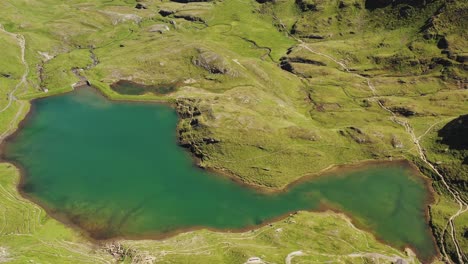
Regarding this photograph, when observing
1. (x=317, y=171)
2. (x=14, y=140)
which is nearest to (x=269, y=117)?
(x=317, y=171)

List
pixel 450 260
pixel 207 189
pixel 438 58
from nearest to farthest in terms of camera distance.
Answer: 1. pixel 450 260
2. pixel 207 189
3. pixel 438 58

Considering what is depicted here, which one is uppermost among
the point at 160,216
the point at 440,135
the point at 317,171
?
the point at 440,135

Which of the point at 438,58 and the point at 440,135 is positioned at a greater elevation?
the point at 438,58

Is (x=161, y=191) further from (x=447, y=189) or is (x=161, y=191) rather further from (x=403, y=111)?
(x=403, y=111)

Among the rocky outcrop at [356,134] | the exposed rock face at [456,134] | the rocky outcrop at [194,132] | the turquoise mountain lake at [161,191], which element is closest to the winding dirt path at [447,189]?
the turquoise mountain lake at [161,191]

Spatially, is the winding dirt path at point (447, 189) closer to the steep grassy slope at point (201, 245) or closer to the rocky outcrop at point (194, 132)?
the steep grassy slope at point (201, 245)

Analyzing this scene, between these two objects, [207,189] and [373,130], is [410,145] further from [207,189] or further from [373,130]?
[207,189]
